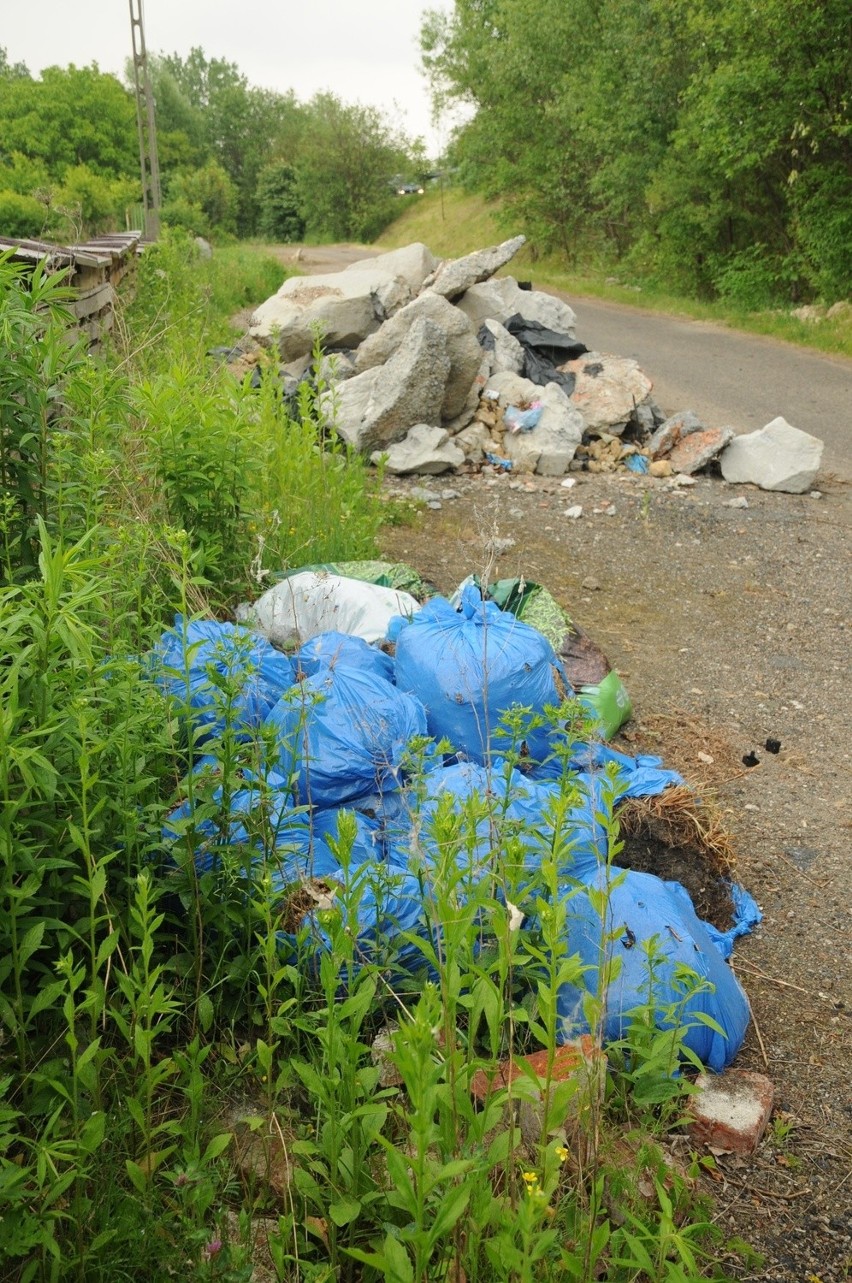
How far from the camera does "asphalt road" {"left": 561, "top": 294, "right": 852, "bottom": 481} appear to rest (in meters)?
9.52

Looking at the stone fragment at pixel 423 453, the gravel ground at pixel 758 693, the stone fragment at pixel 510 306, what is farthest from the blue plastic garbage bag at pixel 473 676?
the stone fragment at pixel 510 306

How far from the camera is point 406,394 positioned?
7926mm

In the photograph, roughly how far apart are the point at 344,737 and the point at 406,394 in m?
5.36

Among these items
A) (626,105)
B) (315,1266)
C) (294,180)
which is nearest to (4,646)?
(315,1266)

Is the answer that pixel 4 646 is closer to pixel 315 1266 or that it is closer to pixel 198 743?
pixel 198 743

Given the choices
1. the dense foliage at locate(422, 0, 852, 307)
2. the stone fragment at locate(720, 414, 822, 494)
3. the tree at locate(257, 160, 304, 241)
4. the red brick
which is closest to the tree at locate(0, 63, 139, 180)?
the tree at locate(257, 160, 304, 241)

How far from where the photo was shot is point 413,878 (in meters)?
2.68

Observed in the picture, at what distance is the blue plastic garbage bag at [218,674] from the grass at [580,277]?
11.1 meters

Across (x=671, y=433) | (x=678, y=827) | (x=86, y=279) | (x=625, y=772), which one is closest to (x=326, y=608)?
(x=625, y=772)

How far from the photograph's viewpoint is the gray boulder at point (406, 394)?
7926 mm

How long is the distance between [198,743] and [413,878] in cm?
70

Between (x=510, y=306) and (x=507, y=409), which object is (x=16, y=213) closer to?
(x=510, y=306)

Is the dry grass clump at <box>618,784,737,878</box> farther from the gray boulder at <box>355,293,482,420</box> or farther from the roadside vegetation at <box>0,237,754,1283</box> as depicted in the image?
the gray boulder at <box>355,293,482,420</box>

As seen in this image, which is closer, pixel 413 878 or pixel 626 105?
pixel 413 878
